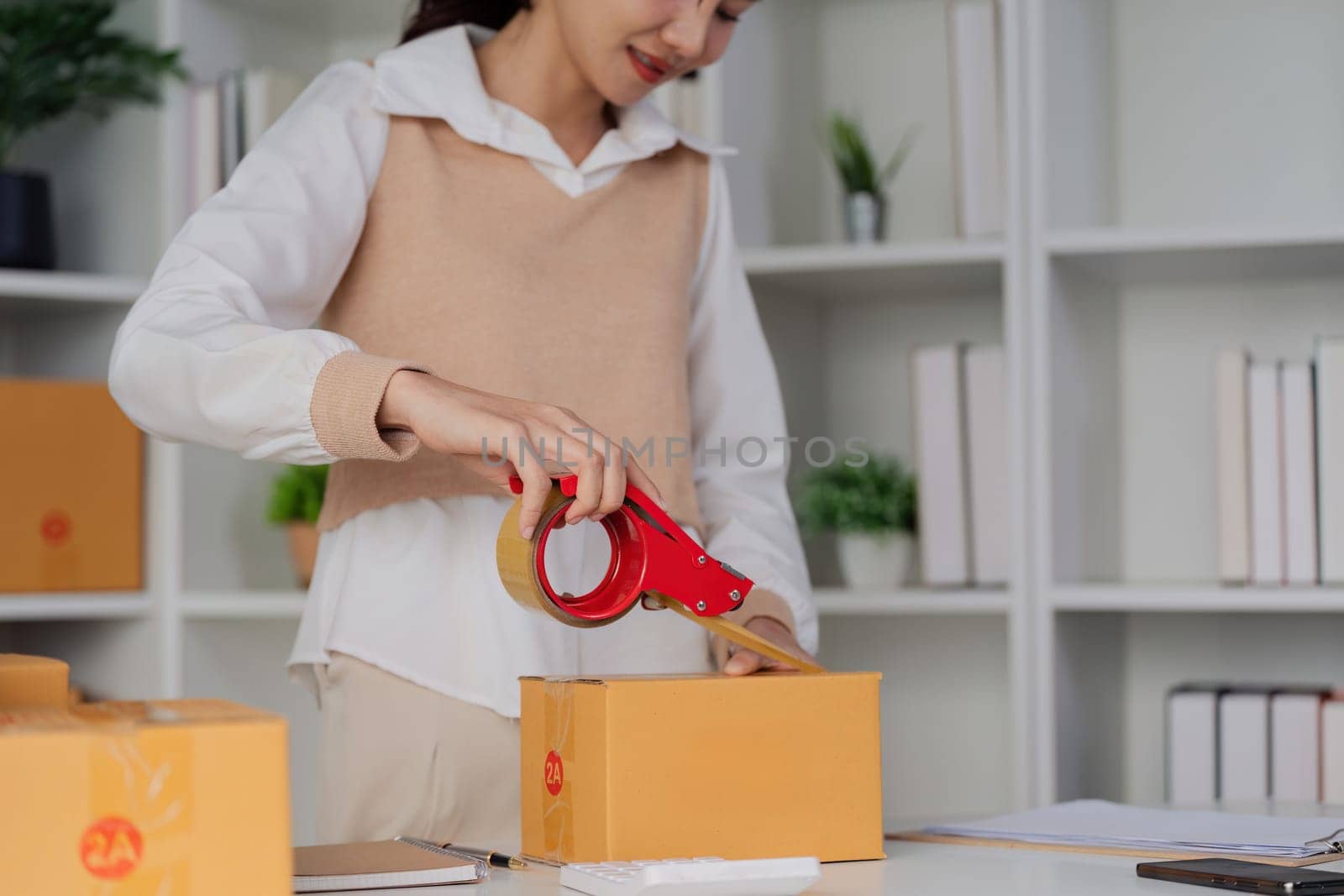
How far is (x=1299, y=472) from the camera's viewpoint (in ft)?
5.82

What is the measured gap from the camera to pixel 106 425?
1968mm

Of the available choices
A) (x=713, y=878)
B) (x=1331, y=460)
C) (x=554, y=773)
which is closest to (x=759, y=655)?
(x=554, y=773)

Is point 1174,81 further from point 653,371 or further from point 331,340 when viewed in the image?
point 331,340

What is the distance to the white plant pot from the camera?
1910 mm

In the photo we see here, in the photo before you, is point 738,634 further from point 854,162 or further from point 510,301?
point 854,162

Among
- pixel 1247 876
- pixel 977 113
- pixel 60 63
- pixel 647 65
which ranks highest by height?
pixel 60 63

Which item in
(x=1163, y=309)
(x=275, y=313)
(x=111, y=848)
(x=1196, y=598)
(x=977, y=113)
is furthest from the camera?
(x=1163, y=309)

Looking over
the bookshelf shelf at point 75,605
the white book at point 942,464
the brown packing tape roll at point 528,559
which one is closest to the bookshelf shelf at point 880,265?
the white book at point 942,464

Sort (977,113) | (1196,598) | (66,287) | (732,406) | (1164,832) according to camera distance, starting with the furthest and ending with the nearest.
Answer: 1. (66,287)
2. (977,113)
3. (1196,598)
4. (732,406)
5. (1164,832)

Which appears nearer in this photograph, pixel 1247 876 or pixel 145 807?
pixel 145 807

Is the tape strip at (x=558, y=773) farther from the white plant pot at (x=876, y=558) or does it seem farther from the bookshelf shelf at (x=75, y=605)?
the bookshelf shelf at (x=75, y=605)

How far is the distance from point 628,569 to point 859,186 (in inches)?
45.2

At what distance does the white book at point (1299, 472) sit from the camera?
1770 mm

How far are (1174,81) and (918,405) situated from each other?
594 mm
